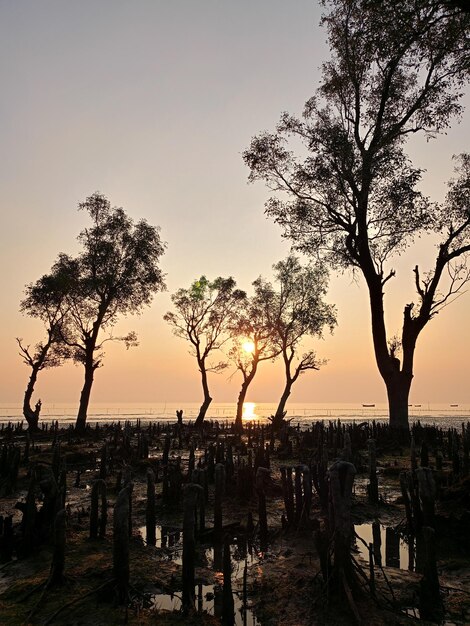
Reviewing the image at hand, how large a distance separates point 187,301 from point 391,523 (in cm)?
3534

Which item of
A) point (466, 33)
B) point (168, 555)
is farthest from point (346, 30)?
point (168, 555)

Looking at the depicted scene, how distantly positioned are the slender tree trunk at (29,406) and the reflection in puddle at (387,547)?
32031mm

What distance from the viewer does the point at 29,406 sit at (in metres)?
38.9

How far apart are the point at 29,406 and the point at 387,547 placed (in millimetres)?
37316

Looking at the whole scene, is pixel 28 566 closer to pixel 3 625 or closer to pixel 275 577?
pixel 3 625

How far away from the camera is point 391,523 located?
10.3 meters


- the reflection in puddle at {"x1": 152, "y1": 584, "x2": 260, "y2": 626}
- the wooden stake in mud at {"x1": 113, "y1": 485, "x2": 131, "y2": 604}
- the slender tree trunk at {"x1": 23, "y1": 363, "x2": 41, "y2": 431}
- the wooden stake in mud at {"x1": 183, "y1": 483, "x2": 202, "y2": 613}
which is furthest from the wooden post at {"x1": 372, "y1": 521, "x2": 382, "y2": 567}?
the slender tree trunk at {"x1": 23, "y1": 363, "x2": 41, "y2": 431}

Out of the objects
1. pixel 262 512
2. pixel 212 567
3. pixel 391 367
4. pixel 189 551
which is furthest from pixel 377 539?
pixel 391 367

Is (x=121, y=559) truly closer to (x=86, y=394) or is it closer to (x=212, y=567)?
(x=212, y=567)

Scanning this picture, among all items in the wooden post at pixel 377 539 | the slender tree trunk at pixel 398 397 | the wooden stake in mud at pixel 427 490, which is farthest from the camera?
the slender tree trunk at pixel 398 397

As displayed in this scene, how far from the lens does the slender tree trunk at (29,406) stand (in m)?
36.9

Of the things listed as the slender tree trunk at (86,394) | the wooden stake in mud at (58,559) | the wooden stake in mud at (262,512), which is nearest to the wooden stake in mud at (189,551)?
the wooden stake in mud at (58,559)

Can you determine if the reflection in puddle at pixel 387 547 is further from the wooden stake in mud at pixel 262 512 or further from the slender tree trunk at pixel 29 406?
the slender tree trunk at pixel 29 406

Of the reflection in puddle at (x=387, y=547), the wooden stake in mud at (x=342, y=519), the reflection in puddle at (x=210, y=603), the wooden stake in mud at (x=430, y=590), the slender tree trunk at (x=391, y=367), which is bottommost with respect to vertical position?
the reflection in puddle at (x=387, y=547)
